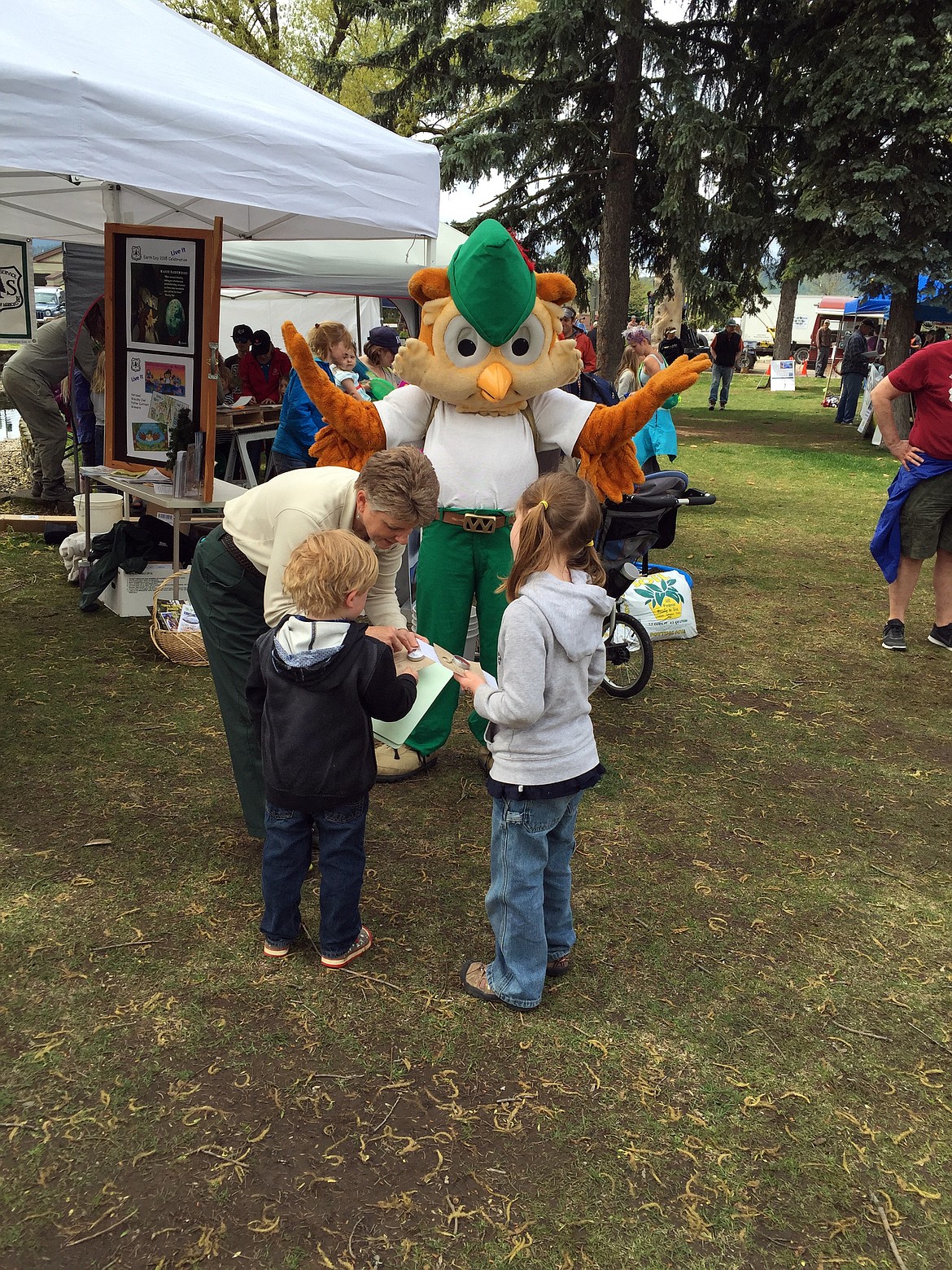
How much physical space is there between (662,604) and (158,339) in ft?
11.4

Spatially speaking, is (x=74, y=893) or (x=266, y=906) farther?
(x=74, y=893)

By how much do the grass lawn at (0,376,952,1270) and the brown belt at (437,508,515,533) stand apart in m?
1.13

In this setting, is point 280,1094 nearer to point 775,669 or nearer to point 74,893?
point 74,893

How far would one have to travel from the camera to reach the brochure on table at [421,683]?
2775mm

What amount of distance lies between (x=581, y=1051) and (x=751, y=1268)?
28.4 inches

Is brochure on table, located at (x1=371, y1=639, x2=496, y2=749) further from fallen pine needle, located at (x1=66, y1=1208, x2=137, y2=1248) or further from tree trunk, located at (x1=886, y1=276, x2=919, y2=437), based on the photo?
tree trunk, located at (x1=886, y1=276, x2=919, y2=437)

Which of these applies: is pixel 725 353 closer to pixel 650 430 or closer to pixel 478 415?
pixel 650 430

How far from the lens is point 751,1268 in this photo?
2090 mm

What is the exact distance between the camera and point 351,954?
9.93ft

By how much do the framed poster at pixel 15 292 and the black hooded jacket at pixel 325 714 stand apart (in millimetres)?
3757

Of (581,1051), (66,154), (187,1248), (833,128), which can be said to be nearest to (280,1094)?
(187,1248)

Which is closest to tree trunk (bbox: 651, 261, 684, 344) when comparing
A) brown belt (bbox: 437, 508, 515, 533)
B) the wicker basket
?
the wicker basket

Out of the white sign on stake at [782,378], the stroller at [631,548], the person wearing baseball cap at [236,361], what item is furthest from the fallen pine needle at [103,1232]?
the white sign on stake at [782,378]

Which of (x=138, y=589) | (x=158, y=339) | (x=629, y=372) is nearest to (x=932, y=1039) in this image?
(x=138, y=589)
